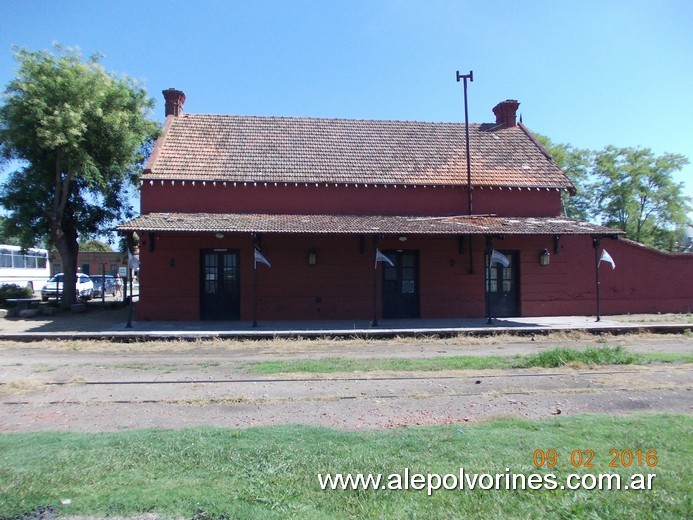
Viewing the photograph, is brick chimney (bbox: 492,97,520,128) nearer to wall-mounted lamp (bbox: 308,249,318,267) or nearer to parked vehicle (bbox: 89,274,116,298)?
wall-mounted lamp (bbox: 308,249,318,267)

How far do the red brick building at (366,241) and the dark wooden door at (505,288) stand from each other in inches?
1.5

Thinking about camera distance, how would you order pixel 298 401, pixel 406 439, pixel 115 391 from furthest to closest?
1. pixel 115 391
2. pixel 298 401
3. pixel 406 439

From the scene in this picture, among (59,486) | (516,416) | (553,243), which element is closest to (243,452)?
(59,486)

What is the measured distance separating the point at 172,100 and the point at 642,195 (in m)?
31.8

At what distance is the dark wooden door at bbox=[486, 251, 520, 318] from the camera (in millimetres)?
17000

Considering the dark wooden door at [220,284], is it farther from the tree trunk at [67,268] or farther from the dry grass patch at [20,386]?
the dry grass patch at [20,386]

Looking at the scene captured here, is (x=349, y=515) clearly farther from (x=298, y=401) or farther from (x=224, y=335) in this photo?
(x=224, y=335)

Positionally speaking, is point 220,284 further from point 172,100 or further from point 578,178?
point 578,178

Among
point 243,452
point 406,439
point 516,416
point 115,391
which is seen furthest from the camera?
point 115,391

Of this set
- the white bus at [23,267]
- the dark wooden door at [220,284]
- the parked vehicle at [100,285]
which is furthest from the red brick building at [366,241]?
the parked vehicle at [100,285]

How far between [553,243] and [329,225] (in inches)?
316

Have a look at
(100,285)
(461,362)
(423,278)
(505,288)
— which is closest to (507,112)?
(505,288)

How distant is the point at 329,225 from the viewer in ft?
48.9

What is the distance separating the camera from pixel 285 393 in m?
6.92
